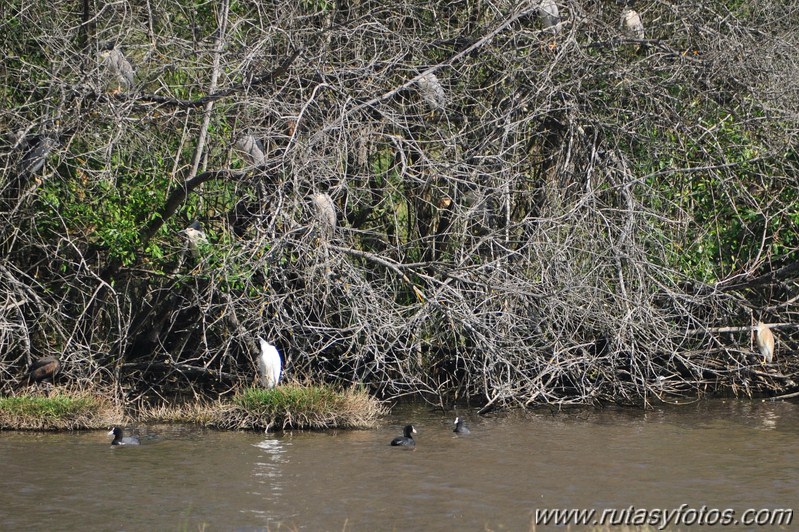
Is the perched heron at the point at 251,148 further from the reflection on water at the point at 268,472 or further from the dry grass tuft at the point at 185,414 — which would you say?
the reflection on water at the point at 268,472

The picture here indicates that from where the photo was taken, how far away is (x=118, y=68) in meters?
9.60

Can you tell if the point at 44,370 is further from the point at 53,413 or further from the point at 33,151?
the point at 33,151

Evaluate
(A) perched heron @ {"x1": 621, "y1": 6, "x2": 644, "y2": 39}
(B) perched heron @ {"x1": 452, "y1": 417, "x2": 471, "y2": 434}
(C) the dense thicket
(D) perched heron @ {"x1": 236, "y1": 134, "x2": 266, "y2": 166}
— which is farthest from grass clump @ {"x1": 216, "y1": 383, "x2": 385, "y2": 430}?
(A) perched heron @ {"x1": 621, "y1": 6, "x2": 644, "y2": 39}

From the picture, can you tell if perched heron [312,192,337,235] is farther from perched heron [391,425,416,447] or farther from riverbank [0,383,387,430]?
perched heron [391,425,416,447]

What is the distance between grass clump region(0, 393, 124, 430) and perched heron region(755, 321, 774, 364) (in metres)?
6.29

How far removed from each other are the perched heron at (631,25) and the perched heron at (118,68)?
488cm

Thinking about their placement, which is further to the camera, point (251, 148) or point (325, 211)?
point (251, 148)

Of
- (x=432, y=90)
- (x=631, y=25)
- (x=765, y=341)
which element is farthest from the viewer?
(x=631, y=25)

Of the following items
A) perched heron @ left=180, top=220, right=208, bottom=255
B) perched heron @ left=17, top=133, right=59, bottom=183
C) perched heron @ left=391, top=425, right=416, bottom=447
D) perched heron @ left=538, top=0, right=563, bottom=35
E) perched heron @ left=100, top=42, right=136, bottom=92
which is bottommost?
perched heron @ left=391, top=425, right=416, bottom=447

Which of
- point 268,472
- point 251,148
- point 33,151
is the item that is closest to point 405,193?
point 251,148

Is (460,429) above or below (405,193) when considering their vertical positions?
below

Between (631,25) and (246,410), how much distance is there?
5.39m

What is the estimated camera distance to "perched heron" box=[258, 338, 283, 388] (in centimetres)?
976

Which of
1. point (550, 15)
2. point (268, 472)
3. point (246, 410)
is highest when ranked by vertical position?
point (550, 15)
